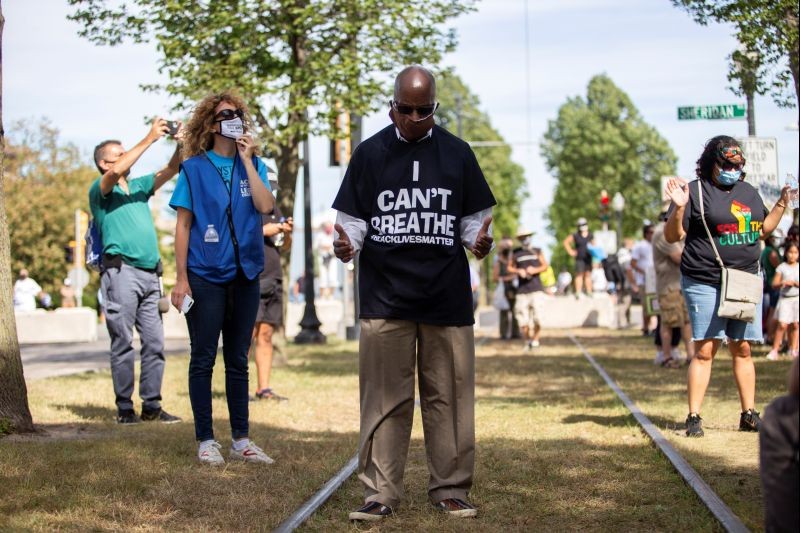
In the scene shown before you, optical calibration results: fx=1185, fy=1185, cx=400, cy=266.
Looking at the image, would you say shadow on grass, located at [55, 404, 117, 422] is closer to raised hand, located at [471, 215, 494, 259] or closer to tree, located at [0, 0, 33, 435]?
tree, located at [0, 0, 33, 435]

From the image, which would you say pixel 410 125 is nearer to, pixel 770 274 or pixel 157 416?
pixel 157 416

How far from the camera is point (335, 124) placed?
53.6ft

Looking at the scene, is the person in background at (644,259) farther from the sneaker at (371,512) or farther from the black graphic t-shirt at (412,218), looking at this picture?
the sneaker at (371,512)

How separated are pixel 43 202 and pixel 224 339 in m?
51.1

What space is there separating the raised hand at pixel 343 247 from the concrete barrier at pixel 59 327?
78.0 ft

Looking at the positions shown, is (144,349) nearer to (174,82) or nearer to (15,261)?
(174,82)

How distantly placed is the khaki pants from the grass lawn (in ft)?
0.74

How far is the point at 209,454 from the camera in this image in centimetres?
718

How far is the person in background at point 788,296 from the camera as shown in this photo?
50.4ft

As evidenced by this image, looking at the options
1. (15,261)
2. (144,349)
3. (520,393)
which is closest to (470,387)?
(144,349)

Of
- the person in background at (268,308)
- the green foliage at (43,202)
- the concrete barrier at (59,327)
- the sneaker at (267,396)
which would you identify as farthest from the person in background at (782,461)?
the green foliage at (43,202)

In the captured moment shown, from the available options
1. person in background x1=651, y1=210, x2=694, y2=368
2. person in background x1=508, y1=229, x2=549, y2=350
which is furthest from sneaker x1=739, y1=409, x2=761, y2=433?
person in background x1=508, y1=229, x2=549, y2=350

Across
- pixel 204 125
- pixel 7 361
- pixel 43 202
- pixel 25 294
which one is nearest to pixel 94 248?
pixel 7 361

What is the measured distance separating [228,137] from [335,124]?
9.03 m
